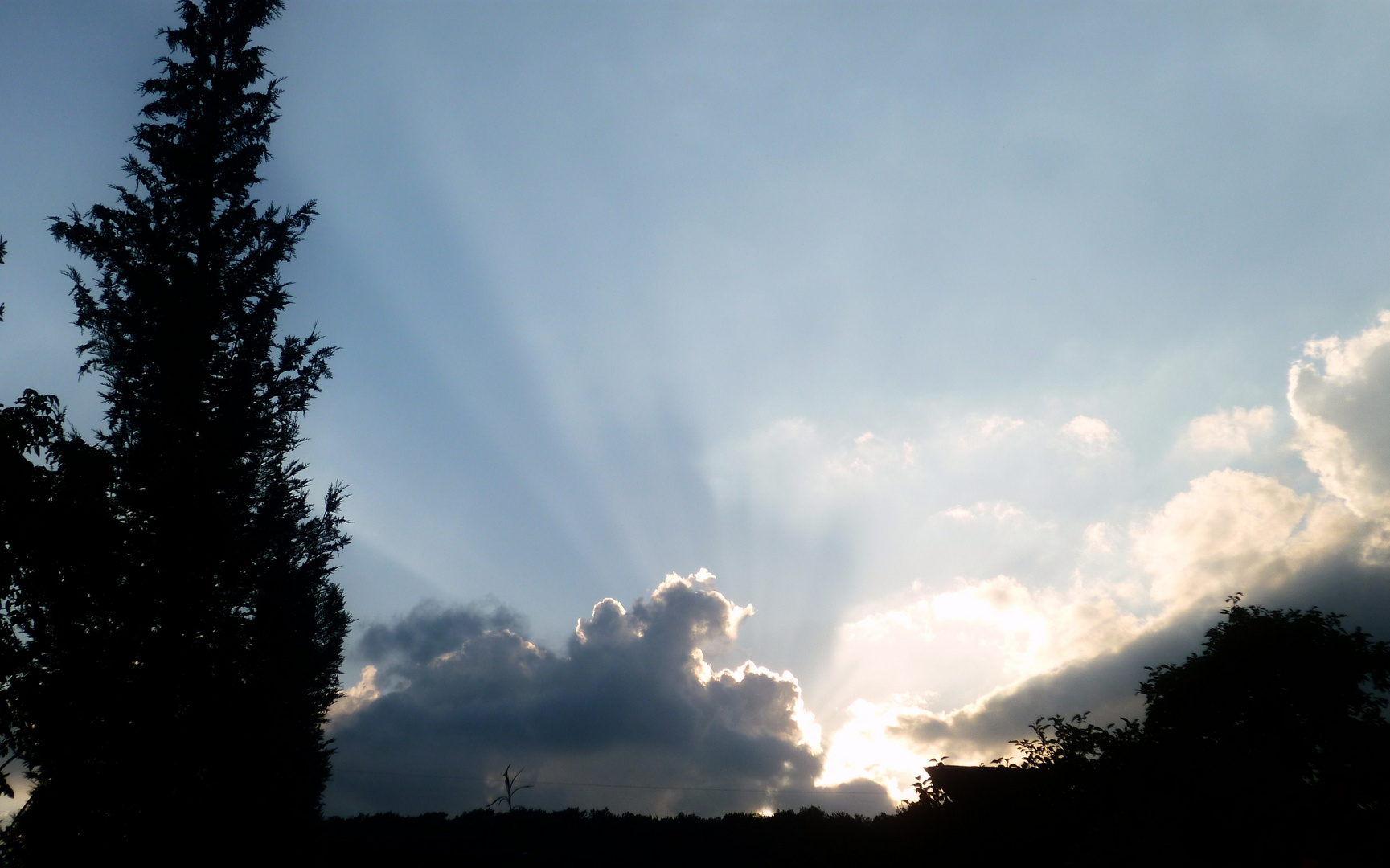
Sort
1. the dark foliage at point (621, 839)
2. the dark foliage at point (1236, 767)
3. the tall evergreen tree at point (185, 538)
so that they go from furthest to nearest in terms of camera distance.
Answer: the dark foliage at point (621, 839) → the dark foliage at point (1236, 767) → the tall evergreen tree at point (185, 538)

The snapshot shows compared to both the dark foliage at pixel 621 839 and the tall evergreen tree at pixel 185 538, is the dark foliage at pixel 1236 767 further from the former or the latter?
the tall evergreen tree at pixel 185 538

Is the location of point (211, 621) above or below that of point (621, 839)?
above

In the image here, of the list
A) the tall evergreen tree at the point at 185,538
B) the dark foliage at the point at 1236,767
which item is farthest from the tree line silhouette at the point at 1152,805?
the tall evergreen tree at the point at 185,538

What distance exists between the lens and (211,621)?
14.4 metres

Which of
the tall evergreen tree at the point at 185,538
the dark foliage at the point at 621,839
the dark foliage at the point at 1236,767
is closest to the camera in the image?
the tall evergreen tree at the point at 185,538

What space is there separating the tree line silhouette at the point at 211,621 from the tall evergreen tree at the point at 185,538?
5cm

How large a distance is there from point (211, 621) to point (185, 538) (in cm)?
187

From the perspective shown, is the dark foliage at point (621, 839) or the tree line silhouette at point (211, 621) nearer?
the tree line silhouette at point (211, 621)

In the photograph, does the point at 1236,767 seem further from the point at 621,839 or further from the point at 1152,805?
the point at 621,839

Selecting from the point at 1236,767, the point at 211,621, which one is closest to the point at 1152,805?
the point at 1236,767

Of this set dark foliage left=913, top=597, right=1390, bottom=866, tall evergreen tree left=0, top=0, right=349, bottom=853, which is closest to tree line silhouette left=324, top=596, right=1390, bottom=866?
dark foliage left=913, top=597, right=1390, bottom=866

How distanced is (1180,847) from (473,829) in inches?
1189

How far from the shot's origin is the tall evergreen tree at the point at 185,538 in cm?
1028

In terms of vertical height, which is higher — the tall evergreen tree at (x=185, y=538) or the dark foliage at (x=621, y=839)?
the tall evergreen tree at (x=185, y=538)
